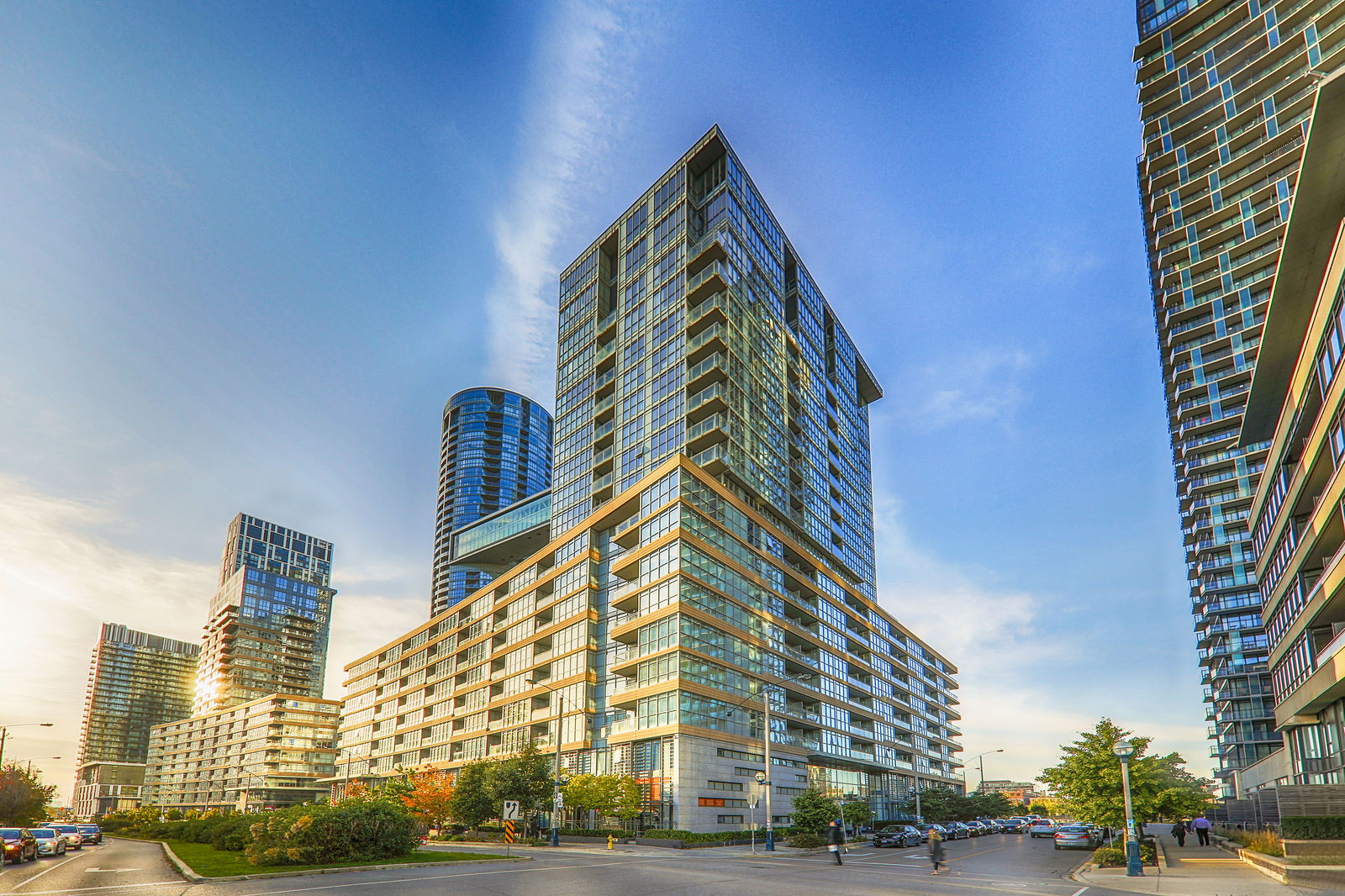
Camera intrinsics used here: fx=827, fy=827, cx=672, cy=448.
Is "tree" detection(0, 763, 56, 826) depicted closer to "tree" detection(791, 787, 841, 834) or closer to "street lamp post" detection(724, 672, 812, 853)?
"street lamp post" detection(724, 672, 812, 853)

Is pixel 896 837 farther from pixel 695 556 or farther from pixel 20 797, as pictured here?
pixel 20 797

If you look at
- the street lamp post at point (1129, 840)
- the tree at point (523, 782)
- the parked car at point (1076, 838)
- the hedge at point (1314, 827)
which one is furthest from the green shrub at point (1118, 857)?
the tree at point (523, 782)

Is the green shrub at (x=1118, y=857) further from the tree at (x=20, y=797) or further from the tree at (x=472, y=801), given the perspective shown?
the tree at (x=20, y=797)

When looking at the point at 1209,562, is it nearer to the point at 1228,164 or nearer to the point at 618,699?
the point at 1228,164

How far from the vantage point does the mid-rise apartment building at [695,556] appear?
63.6m

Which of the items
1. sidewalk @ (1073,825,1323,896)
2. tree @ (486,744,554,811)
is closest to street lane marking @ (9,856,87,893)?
tree @ (486,744,554,811)

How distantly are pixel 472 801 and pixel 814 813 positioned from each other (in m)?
23.8

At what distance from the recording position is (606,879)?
83.1 ft

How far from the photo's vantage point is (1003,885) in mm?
25656

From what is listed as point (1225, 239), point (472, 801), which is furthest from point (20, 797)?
A: point (1225, 239)

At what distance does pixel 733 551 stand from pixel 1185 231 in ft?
242

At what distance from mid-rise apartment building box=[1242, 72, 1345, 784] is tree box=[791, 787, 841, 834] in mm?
26187

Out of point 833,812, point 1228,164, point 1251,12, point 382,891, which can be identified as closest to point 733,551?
point 833,812

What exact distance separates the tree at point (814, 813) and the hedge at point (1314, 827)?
26.2m
